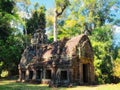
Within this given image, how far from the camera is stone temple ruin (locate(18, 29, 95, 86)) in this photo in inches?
1202

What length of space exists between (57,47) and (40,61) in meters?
3.26

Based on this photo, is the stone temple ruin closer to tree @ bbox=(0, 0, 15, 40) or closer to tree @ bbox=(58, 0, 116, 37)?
tree @ bbox=(0, 0, 15, 40)

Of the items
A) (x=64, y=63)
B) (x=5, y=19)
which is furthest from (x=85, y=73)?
(x=5, y=19)

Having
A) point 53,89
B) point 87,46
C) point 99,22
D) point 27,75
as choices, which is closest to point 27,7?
point 99,22

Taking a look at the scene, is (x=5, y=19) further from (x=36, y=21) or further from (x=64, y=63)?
(x=36, y=21)

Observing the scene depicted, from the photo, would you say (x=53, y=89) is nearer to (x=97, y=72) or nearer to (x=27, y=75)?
(x=27, y=75)

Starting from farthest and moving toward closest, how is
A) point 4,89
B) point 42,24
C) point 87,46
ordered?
point 42,24 < point 87,46 < point 4,89

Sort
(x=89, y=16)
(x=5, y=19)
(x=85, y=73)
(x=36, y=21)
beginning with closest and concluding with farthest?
(x=5, y=19) < (x=85, y=73) < (x=89, y=16) < (x=36, y=21)

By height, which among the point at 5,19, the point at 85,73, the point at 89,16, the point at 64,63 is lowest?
the point at 85,73

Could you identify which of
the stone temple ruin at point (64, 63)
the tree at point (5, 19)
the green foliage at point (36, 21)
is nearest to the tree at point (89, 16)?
the green foliage at point (36, 21)

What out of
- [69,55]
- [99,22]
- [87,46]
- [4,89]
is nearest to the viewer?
[4,89]

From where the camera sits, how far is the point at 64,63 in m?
30.8

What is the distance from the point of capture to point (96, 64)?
39.3 metres

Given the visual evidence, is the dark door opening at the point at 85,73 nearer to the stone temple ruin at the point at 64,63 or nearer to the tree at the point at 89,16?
the stone temple ruin at the point at 64,63
